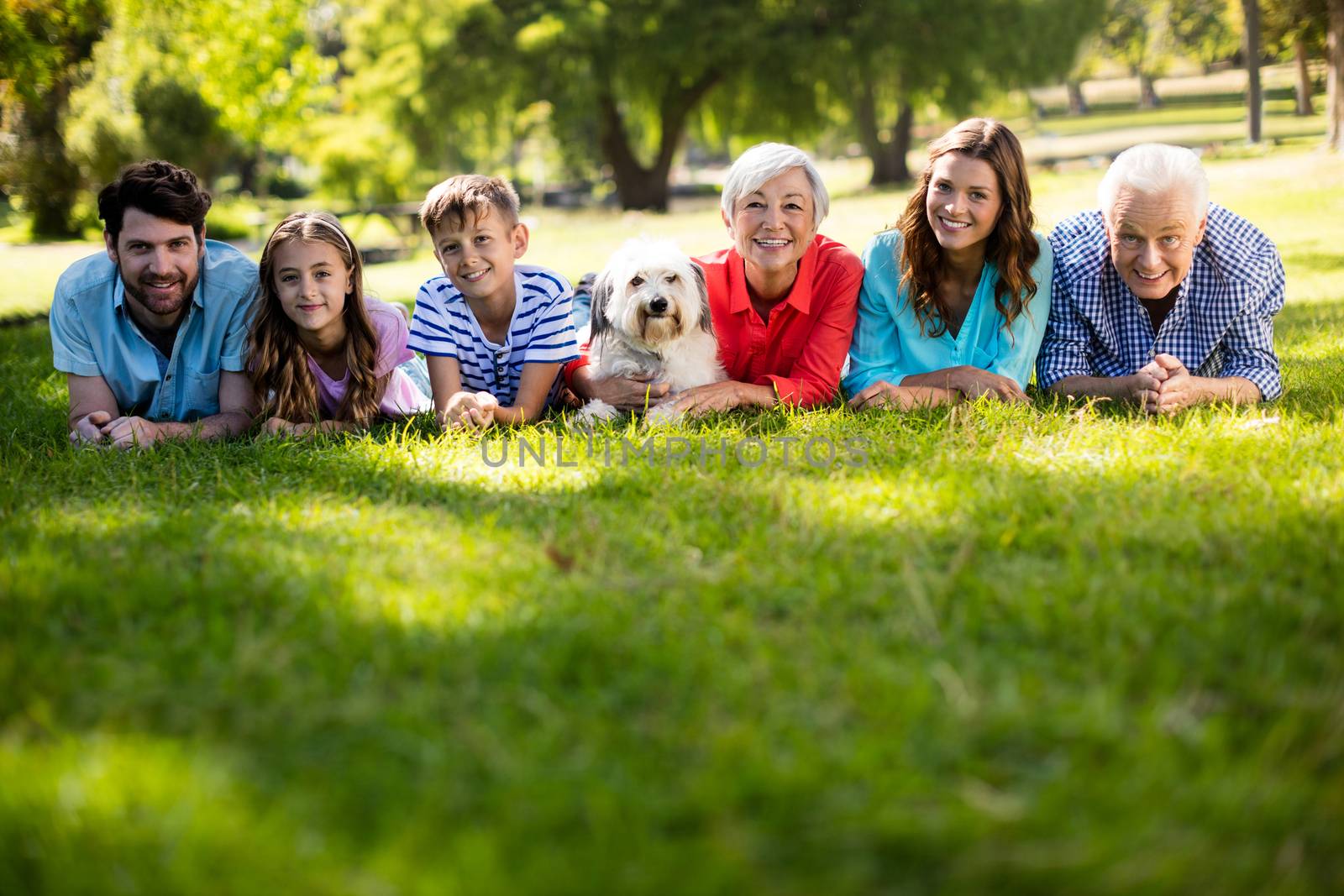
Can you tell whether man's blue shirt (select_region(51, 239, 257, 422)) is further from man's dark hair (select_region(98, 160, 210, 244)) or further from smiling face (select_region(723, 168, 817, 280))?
smiling face (select_region(723, 168, 817, 280))

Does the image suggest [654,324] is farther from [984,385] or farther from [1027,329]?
[1027,329]

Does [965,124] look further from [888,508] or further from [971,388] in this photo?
[888,508]

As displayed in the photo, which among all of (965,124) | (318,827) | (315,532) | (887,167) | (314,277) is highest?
(887,167)

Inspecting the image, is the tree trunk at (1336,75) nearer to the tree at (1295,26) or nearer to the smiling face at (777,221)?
the tree at (1295,26)

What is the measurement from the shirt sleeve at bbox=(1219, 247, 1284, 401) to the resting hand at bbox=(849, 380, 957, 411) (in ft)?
4.08

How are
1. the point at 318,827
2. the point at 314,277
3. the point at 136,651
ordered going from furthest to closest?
the point at 314,277, the point at 136,651, the point at 318,827

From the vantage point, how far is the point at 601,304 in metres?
4.92

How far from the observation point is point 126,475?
4.04 meters

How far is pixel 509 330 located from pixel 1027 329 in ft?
7.95

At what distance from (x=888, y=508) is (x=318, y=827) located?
2.07m

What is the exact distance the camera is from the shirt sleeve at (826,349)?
4930 mm

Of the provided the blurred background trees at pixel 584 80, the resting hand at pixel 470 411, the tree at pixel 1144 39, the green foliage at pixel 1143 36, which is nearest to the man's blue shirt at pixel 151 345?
the resting hand at pixel 470 411

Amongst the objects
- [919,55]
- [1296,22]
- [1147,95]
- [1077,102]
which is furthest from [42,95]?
[1147,95]

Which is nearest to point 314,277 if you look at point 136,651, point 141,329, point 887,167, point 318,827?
point 141,329
